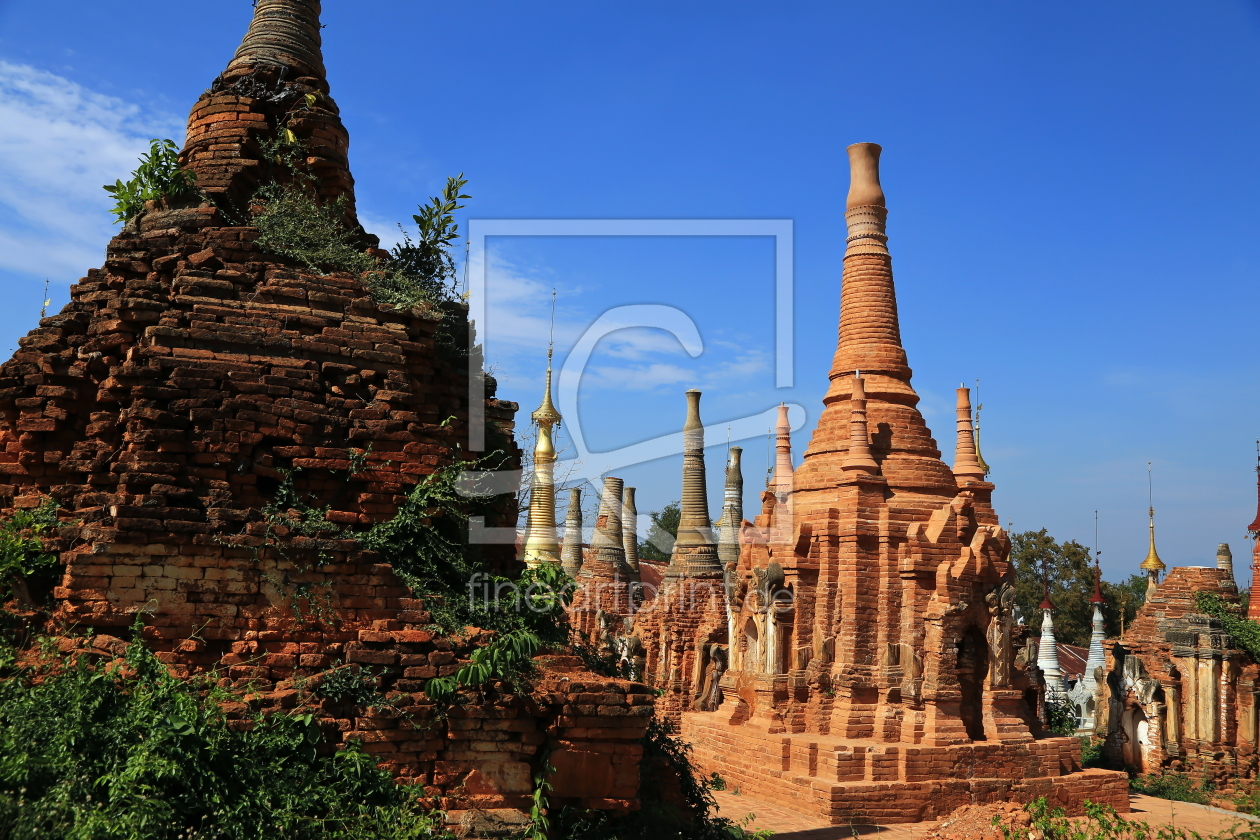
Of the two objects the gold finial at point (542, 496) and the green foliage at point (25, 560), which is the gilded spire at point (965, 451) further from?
the green foliage at point (25, 560)

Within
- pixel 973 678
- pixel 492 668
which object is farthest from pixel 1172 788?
pixel 492 668

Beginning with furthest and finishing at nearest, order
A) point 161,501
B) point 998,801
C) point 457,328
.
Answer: point 998,801 → point 457,328 → point 161,501

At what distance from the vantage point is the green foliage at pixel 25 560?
19.3 feet

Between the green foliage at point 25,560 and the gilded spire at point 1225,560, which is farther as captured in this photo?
the gilded spire at point 1225,560

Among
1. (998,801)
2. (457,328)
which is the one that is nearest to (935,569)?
(998,801)

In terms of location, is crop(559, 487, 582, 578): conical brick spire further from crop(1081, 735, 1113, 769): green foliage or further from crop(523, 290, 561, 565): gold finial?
crop(1081, 735, 1113, 769): green foliage

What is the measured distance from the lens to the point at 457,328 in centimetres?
789

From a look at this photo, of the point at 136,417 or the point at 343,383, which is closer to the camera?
the point at 136,417

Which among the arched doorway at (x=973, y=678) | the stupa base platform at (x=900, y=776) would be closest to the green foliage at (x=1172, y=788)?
the stupa base platform at (x=900, y=776)

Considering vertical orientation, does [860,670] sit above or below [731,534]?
below

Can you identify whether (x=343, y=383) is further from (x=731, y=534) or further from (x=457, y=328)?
(x=731, y=534)

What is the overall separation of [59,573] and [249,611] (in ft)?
3.97

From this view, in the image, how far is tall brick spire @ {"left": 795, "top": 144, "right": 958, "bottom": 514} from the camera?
16.6 m

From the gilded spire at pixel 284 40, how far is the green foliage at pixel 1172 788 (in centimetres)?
1884
